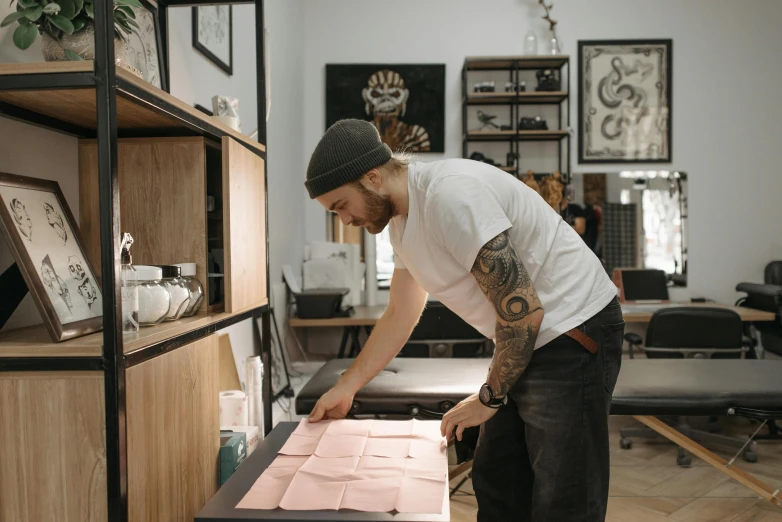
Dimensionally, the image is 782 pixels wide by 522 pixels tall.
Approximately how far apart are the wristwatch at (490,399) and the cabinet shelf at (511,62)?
3.87 meters

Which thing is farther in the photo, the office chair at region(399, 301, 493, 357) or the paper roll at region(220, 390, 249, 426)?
the office chair at region(399, 301, 493, 357)

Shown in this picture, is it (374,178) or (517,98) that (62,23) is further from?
(517,98)

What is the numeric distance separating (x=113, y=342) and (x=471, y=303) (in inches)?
33.6

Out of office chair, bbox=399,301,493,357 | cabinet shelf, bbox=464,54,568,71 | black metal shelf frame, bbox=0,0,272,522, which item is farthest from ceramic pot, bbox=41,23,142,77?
cabinet shelf, bbox=464,54,568,71

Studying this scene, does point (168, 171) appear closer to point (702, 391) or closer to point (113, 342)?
point (113, 342)

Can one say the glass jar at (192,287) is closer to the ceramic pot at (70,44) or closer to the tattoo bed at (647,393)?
the ceramic pot at (70,44)

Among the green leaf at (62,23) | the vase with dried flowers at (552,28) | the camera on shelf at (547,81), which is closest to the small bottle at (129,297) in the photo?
the green leaf at (62,23)

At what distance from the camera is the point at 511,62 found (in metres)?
4.90

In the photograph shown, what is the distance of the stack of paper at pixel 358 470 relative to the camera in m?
1.23

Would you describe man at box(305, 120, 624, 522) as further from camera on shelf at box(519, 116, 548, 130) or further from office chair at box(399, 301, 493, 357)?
camera on shelf at box(519, 116, 548, 130)

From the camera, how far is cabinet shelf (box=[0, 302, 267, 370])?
1.00 metres

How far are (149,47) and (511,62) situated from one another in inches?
143

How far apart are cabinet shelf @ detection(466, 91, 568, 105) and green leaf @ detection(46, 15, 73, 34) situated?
4.05 meters

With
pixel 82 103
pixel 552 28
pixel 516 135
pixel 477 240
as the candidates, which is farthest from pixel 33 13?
pixel 552 28
